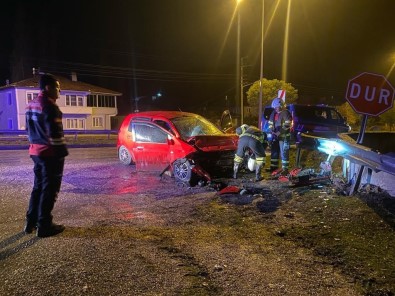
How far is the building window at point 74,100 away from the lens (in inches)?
1762

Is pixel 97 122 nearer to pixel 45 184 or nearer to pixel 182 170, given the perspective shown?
pixel 182 170

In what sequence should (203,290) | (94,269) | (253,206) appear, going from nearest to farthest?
(203,290) < (94,269) < (253,206)

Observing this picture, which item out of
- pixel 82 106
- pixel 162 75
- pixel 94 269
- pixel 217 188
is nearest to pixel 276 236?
pixel 94 269

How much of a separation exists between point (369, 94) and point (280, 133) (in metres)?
3.44

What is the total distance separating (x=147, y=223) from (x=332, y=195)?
3232mm

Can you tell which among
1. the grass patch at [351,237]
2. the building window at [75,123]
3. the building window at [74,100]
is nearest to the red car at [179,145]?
the grass patch at [351,237]

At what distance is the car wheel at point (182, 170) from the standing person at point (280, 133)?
8.24ft

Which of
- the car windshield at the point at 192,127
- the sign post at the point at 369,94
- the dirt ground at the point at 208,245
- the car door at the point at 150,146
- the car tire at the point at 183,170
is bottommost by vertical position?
the dirt ground at the point at 208,245

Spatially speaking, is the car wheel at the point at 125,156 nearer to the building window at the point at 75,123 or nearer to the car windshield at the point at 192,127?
the car windshield at the point at 192,127

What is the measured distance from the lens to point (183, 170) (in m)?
7.88

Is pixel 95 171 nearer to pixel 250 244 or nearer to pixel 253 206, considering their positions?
pixel 253 206

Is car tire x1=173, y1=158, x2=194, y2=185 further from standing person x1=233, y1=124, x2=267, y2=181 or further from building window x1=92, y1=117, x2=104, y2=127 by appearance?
building window x1=92, y1=117, x2=104, y2=127

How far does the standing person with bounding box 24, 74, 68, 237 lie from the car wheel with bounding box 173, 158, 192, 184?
11.3ft

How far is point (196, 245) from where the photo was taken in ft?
14.1
